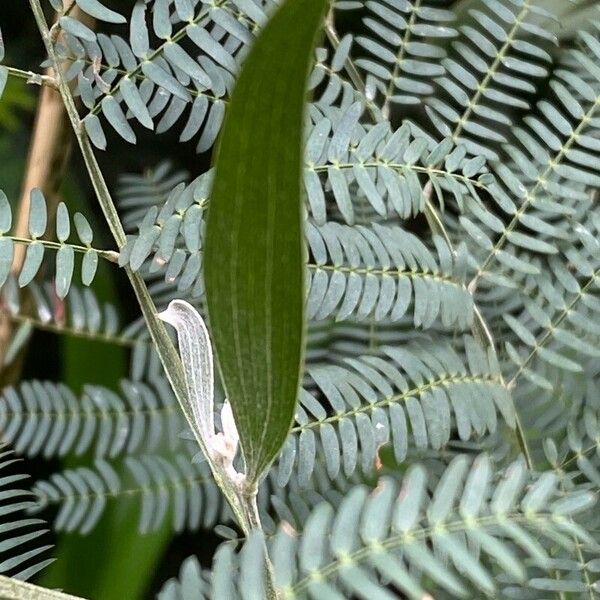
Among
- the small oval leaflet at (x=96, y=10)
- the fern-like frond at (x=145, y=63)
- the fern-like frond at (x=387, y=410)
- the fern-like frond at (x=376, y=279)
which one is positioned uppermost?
the small oval leaflet at (x=96, y=10)

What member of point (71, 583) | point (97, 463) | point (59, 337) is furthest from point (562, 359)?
point (59, 337)

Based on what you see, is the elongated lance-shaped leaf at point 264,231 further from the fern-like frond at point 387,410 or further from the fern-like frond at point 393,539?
the fern-like frond at point 387,410

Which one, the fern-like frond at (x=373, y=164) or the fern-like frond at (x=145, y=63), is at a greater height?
the fern-like frond at (x=145, y=63)

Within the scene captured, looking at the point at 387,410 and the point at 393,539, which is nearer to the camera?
the point at 393,539

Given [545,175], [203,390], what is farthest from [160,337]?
[545,175]

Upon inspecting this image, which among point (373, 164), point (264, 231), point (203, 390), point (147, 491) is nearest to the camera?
point (264, 231)

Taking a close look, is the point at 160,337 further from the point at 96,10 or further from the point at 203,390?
the point at 96,10

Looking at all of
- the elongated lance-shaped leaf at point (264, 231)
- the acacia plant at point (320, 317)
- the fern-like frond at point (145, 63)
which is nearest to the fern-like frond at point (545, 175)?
the acacia plant at point (320, 317)

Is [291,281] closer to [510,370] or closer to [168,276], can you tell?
[168,276]
